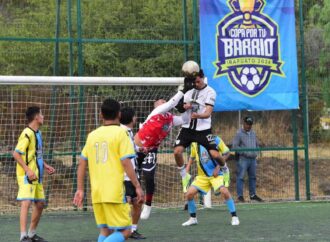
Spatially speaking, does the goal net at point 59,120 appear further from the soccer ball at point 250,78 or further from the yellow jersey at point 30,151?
the yellow jersey at point 30,151

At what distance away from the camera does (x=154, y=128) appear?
11789 millimetres

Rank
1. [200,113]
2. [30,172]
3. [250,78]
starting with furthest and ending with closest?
[250,78]
[200,113]
[30,172]

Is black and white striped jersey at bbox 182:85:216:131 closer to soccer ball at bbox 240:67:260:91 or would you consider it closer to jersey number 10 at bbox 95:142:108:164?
jersey number 10 at bbox 95:142:108:164

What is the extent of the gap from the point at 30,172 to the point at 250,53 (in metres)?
7.62

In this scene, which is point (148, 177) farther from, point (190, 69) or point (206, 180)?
point (190, 69)

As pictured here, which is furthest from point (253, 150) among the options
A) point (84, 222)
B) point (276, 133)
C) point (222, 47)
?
point (84, 222)

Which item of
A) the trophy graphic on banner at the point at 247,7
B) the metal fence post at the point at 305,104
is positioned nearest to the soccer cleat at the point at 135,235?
the metal fence post at the point at 305,104

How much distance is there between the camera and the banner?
16016 millimetres

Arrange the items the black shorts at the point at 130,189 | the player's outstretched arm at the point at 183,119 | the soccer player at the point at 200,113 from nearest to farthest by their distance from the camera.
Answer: the black shorts at the point at 130,189, the soccer player at the point at 200,113, the player's outstretched arm at the point at 183,119

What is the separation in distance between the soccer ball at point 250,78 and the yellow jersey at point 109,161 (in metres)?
9.10

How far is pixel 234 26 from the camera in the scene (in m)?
16.3

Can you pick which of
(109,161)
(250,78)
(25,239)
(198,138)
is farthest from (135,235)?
(250,78)

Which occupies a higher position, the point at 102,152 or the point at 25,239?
the point at 102,152

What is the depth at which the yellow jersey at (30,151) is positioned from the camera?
10195mm
